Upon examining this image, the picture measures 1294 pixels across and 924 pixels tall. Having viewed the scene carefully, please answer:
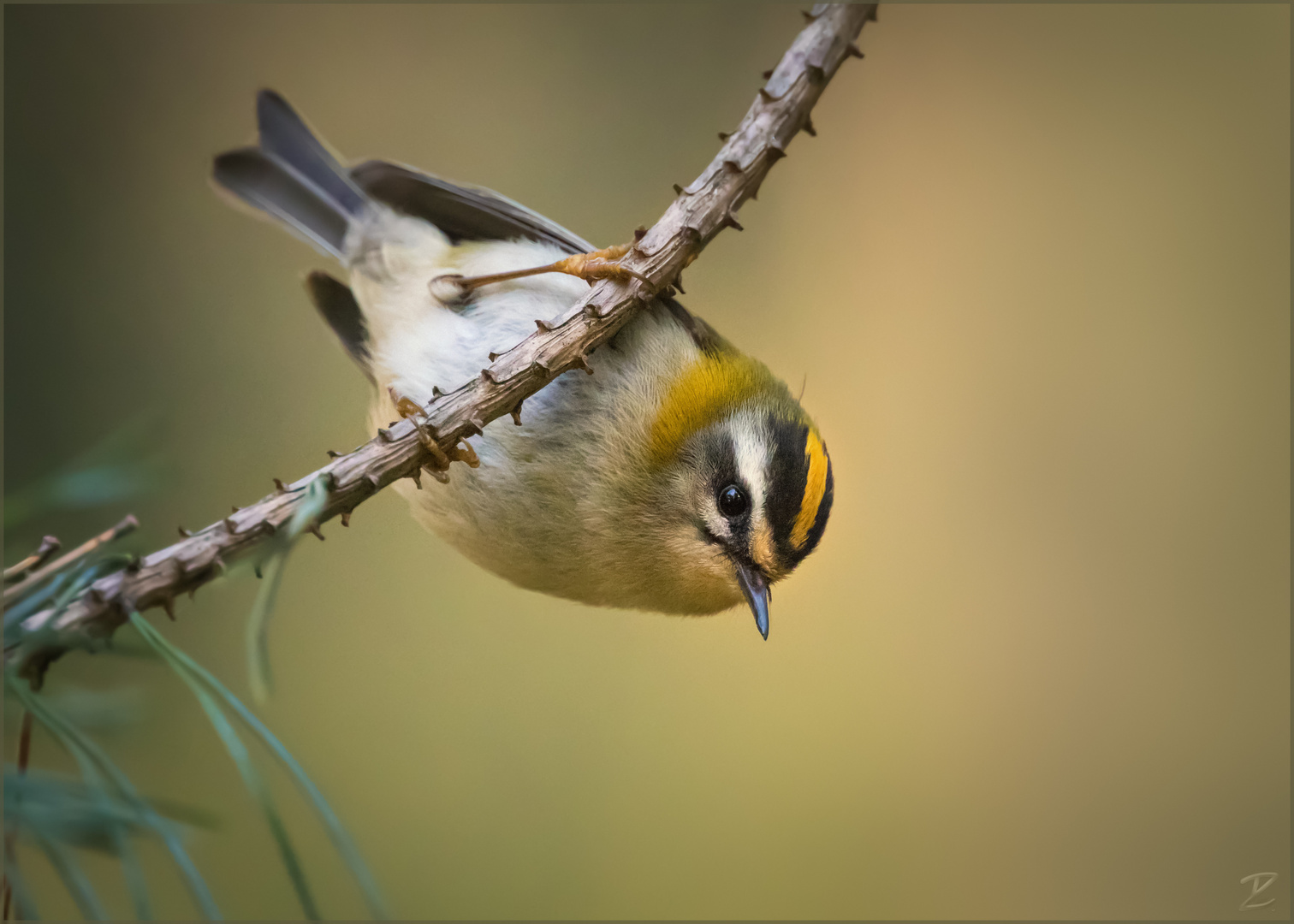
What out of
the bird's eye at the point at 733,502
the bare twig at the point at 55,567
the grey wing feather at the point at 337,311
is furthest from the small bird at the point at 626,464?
the bare twig at the point at 55,567

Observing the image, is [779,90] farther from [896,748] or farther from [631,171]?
[896,748]

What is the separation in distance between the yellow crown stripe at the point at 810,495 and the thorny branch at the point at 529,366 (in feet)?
0.65

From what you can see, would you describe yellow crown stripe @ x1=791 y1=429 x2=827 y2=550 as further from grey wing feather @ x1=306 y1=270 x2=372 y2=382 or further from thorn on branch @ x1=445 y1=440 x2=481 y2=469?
grey wing feather @ x1=306 y1=270 x2=372 y2=382

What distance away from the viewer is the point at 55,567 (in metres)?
0.45

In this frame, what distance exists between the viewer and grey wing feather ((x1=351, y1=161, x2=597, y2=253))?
820 mm

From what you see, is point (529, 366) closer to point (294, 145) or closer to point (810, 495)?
point (810, 495)

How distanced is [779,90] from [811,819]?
89cm

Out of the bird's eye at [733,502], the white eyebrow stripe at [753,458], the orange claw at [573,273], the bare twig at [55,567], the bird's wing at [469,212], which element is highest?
the bird's wing at [469,212]

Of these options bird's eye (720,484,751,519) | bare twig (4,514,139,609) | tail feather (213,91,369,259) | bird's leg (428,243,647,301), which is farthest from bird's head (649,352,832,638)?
tail feather (213,91,369,259)

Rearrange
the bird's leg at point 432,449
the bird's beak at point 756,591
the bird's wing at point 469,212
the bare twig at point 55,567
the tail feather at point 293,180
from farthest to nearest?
1. the tail feather at point 293,180
2. the bird's wing at point 469,212
3. the bird's beak at point 756,591
4. the bird's leg at point 432,449
5. the bare twig at point 55,567

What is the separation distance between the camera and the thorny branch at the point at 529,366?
466 mm

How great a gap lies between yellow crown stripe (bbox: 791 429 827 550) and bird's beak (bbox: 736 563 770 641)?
0.14 feet

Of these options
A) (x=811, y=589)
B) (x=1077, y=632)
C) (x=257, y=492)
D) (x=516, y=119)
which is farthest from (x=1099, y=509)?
(x=257, y=492)

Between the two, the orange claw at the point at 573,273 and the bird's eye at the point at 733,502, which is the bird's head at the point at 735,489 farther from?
the orange claw at the point at 573,273
